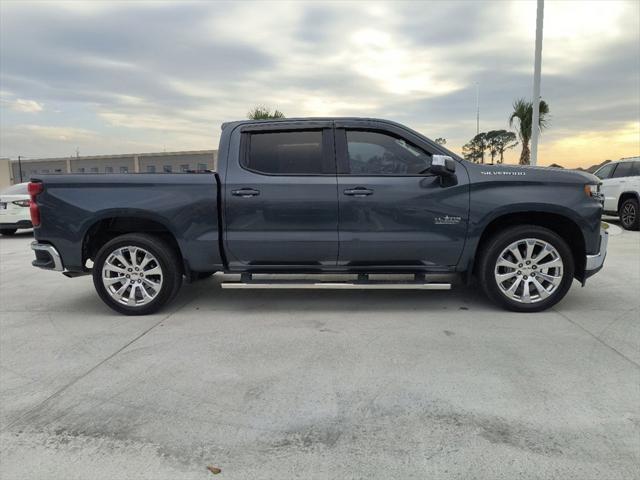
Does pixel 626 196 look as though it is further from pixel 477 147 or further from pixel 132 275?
pixel 477 147

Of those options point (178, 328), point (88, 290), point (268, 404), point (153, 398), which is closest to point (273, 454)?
point (268, 404)

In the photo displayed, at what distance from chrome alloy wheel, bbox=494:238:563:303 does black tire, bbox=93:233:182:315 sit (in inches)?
130

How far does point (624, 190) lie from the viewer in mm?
11383

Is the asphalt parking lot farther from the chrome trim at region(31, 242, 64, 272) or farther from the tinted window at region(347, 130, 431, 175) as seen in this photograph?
the tinted window at region(347, 130, 431, 175)

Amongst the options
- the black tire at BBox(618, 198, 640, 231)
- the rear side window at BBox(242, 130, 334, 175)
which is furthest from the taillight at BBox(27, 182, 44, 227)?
the black tire at BBox(618, 198, 640, 231)

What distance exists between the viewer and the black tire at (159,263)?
4.74 meters

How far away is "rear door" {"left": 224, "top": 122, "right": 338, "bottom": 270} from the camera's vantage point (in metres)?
4.59

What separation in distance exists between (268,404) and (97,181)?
10.0 feet

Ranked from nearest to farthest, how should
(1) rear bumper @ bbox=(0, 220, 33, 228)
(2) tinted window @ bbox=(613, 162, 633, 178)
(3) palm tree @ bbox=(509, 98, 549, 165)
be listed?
1. (2) tinted window @ bbox=(613, 162, 633, 178)
2. (1) rear bumper @ bbox=(0, 220, 33, 228)
3. (3) palm tree @ bbox=(509, 98, 549, 165)

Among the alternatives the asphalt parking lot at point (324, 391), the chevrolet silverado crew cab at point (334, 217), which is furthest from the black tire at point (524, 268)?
the asphalt parking lot at point (324, 391)

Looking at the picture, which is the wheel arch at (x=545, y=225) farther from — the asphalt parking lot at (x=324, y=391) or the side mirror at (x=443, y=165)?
the side mirror at (x=443, y=165)

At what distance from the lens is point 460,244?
15.2 ft

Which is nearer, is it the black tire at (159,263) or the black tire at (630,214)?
the black tire at (159,263)

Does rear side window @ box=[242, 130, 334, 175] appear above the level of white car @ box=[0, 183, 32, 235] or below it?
above
